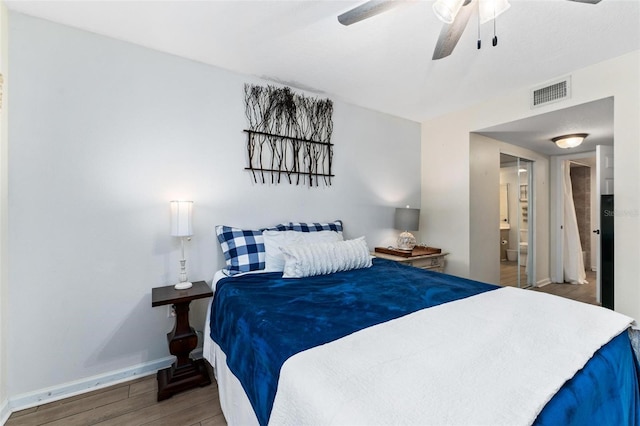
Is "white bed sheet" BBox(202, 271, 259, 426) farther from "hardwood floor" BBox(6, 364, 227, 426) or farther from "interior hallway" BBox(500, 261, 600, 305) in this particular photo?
"interior hallway" BBox(500, 261, 600, 305)

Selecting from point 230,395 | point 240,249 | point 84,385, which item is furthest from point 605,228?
point 84,385

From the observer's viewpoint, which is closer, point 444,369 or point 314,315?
point 444,369

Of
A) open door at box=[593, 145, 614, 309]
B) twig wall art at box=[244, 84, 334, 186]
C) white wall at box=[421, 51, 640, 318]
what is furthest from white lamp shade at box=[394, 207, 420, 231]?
open door at box=[593, 145, 614, 309]

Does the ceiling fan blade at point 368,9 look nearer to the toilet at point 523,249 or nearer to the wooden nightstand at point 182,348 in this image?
the wooden nightstand at point 182,348

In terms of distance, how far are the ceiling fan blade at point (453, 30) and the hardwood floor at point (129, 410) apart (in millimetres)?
2559

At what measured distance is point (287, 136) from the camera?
110 inches

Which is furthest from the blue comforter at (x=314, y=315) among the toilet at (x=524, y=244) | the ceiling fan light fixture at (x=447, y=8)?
the toilet at (x=524, y=244)

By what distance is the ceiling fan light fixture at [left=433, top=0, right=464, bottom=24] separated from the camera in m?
1.33

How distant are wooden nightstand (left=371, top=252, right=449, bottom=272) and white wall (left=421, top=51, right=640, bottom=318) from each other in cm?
30

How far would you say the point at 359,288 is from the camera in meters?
1.81

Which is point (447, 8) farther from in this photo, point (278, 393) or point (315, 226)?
point (315, 226)

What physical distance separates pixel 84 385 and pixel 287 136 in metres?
2.50

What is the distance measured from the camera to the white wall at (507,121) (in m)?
2.26

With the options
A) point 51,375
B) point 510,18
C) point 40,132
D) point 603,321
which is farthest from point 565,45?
point 51,375
